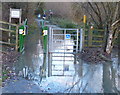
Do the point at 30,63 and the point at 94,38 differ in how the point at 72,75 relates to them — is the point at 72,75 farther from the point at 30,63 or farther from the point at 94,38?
the point at 94,38

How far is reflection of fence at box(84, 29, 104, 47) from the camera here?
13359 mm

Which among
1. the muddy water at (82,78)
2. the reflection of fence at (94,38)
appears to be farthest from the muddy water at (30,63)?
the reflection of fence at (94,38)

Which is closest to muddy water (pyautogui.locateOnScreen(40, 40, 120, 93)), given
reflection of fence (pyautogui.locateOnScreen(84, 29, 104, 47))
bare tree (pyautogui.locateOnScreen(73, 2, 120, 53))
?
bare tree (pyautogui.locateOnScreen(73, 2, 120, 53))

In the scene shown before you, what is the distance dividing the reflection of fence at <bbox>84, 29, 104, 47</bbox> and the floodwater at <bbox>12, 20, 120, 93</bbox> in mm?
3018

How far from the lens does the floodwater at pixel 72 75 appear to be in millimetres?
6234

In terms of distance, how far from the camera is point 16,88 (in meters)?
6.02

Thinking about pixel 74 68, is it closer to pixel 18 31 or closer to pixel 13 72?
pixel 13 72

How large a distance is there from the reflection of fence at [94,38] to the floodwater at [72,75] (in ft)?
9.90

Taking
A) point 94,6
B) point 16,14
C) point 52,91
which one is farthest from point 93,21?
point 52,91

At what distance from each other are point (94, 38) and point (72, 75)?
6.74 metres

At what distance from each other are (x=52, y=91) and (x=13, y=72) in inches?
85.0

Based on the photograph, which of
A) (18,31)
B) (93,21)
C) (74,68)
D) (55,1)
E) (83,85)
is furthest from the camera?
(55,1)

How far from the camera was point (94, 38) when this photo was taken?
45.6 ft

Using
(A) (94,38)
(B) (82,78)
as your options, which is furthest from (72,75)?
(A) (94,38)
